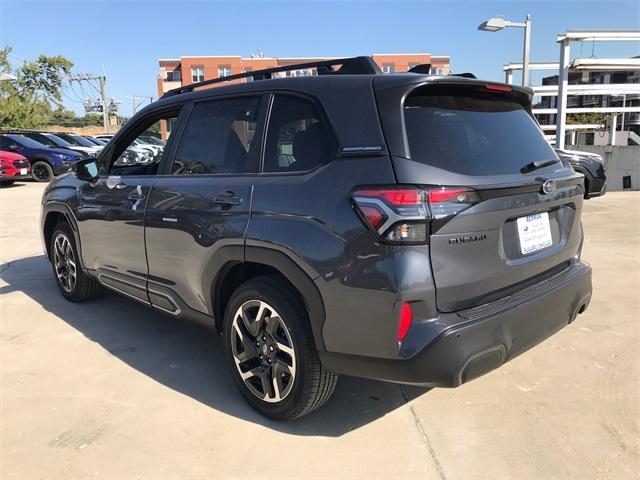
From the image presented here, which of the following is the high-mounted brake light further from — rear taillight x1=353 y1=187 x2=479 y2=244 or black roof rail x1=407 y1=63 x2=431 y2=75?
rear taillight x1=353 y1=187 x2=479 y2=244

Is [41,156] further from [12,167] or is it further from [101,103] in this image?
[101,103]

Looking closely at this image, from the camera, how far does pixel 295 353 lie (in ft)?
8.66

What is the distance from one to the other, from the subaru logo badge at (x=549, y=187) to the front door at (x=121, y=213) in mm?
2462

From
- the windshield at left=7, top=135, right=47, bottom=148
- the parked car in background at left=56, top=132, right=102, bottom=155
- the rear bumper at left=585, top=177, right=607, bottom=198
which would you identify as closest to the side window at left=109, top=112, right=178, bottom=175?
the rear bumper at left=585, top=177, right=607, bottom=198

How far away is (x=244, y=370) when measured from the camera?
119 inches

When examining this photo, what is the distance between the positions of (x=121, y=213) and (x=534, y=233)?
2.85 m

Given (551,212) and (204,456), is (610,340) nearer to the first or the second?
(551,212)

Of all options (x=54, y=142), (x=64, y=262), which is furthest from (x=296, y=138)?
(x=54, y=142)

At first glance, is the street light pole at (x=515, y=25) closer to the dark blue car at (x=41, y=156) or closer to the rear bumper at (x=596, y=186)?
the rear bumper at (x=596, y=186)

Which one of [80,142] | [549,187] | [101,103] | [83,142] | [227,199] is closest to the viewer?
[549,187]

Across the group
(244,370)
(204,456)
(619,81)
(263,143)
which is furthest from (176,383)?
(619,81)

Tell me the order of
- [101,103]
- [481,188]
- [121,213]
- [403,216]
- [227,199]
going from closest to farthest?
1. [403,216]
2. [481,188]
3. [227,199]
4. [121,213]
5. [101,103]

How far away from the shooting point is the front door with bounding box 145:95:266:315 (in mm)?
2941

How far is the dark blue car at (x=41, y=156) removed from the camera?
1705 centimetres
